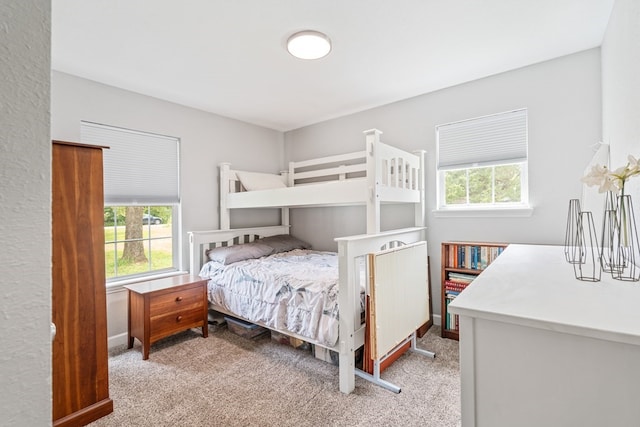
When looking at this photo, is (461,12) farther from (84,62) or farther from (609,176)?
(84,62)

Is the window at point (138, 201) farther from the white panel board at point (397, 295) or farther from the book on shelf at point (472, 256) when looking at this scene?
the book on shelf at point (472, 256)

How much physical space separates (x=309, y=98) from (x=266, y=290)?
1.93 m

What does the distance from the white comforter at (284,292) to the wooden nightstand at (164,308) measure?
0.23 meters

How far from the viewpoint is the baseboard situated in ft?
8.67

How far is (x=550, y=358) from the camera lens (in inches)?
26.3

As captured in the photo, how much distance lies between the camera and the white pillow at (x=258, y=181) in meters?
3.56

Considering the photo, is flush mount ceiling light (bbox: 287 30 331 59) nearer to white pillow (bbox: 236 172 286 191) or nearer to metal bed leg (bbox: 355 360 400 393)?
white pillow (bbox: 236 172 286 191)

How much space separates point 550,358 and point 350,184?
6.19 ft

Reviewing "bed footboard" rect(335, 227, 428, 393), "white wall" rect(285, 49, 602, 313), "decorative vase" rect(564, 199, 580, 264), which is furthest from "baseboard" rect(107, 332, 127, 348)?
"decorative vase" rect(564, 199, 580, 264)

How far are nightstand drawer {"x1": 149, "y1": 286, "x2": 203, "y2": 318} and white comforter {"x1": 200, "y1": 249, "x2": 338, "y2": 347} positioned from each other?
21cm

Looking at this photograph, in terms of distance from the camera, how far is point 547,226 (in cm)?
243

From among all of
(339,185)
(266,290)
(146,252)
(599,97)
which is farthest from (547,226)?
(146,252)

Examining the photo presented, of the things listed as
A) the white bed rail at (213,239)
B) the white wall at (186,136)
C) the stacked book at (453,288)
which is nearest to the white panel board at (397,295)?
the stacked book at (453,288)

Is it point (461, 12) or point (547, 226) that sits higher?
point (461, 12)
